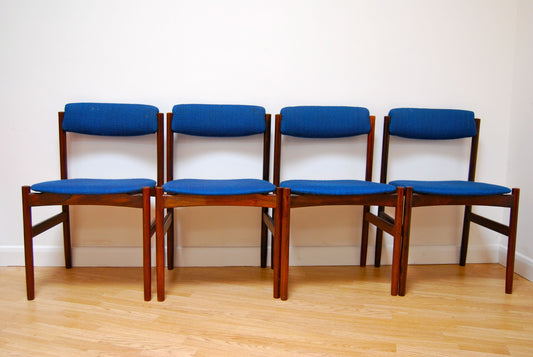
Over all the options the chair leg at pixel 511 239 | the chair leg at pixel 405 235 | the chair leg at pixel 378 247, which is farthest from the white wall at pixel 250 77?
the chair leg at pixel 405 235

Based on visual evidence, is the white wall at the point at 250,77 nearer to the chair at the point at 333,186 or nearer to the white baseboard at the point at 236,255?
the white baseboard at the point at 236,255

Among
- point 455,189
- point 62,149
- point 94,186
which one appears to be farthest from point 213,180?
point 455,189

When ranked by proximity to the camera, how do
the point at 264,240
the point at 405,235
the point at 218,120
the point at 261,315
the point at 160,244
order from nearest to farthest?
the point at 261,315
the point at 160,244
the point at 405,235
the point at 218,120
the point at 264,240

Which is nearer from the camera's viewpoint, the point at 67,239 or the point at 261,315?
the point at 261,315

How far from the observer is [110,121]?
1753mm

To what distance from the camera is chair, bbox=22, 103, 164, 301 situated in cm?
144

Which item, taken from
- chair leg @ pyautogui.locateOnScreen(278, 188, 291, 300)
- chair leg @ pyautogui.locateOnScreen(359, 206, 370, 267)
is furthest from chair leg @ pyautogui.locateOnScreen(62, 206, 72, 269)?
chair leg @ pyautogui.locateOnScreen(359, 206, 370, 267)

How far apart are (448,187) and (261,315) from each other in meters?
1.03

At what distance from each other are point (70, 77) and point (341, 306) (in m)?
1.82

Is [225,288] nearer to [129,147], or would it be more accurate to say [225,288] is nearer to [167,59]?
[129,147]

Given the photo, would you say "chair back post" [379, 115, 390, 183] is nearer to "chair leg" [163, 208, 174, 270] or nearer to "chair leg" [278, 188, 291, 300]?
"chair leg" [278, 188, 291, 300]

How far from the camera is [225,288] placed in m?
1.65

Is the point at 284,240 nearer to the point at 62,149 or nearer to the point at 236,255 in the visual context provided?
the point at 236,255

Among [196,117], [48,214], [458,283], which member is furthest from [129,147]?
[458,283]
